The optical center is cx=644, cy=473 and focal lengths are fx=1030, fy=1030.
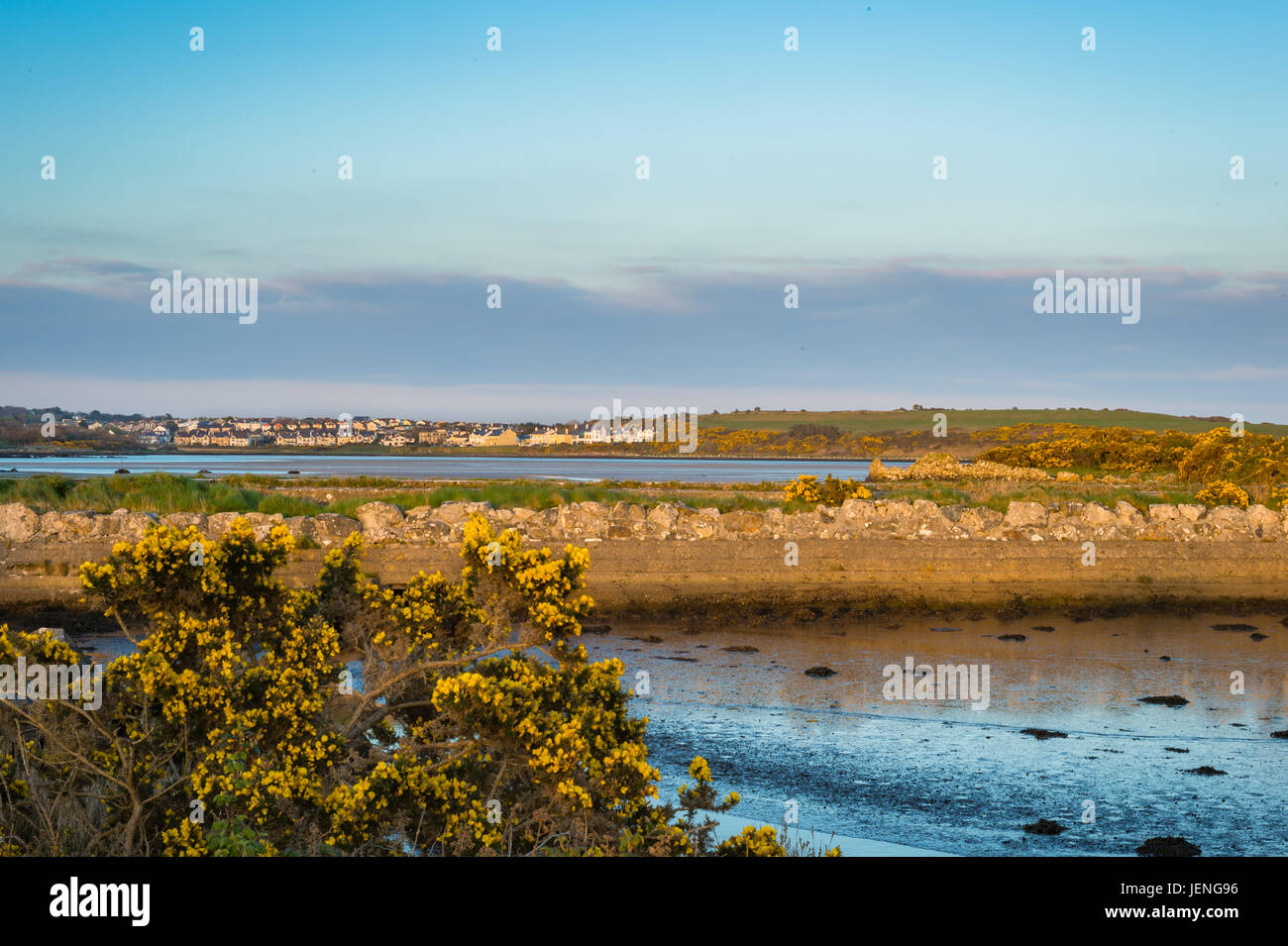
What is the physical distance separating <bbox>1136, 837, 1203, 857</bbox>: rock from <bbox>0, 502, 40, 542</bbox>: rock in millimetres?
19885

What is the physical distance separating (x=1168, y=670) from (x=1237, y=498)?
18850mm

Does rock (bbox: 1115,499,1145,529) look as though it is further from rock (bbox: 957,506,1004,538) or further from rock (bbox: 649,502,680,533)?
rock (bbox: 649,502,680,533)

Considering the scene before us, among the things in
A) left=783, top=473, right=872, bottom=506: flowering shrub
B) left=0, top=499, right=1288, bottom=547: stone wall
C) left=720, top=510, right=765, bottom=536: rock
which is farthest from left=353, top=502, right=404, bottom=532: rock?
left=783, top=473, right=872, bottom=506: flowering shrub

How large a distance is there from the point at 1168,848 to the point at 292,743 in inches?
232

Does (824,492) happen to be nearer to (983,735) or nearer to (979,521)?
(979,521)

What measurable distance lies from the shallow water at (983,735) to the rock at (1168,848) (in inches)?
4.0

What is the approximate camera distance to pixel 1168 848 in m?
7.15

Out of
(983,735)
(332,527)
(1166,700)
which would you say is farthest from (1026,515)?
(332,527)

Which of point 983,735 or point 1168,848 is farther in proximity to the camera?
point 983,735

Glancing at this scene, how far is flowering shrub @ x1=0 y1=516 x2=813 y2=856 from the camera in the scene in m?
5.46

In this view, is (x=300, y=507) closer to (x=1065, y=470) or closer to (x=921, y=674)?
(x=921, y=674)

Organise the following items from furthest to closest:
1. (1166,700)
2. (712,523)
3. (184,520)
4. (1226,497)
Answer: (1226,497), (712,523), (184,520), (1166,700)

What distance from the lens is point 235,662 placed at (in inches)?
259

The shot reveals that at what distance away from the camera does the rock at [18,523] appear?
782 inches
